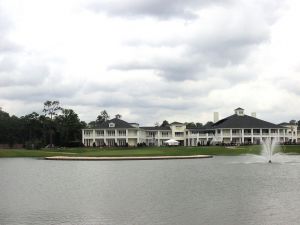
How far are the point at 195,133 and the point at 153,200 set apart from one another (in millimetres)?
103470

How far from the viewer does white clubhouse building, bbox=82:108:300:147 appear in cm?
11588

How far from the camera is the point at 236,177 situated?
3712cm

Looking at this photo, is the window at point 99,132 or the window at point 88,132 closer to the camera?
the window at point 99,132

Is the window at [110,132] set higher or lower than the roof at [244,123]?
lower

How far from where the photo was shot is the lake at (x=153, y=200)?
2039 cm

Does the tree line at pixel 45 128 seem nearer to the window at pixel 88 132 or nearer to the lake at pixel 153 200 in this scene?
the window at pixel 88 132

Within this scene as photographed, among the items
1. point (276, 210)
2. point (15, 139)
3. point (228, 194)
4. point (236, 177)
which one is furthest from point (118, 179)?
point (15, 139)

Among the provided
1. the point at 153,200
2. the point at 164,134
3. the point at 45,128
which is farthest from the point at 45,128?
the point at 153,200

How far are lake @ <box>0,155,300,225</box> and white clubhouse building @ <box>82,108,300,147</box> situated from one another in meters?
77.6

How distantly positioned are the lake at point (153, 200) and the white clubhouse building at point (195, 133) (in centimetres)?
7762

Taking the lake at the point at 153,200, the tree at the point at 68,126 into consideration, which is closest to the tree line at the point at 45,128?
the tree at the point at 68,126

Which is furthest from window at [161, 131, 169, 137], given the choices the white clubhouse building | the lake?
the lake

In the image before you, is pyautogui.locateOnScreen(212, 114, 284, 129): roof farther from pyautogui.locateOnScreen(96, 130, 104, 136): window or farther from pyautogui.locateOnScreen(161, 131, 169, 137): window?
pyautogui.locateOnScreen(96, 130, 104, 136): window

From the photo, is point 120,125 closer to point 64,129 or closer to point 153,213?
point 64,129
